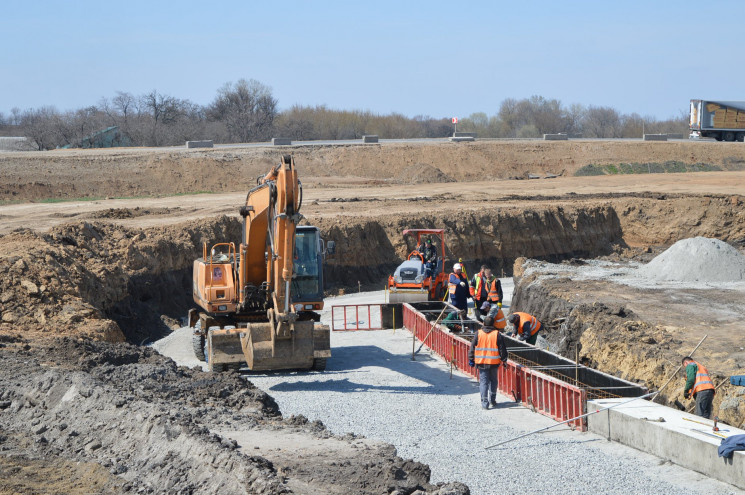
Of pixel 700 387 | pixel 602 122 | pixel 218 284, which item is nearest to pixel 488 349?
pixel 700 387

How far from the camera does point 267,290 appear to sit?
51.4ft

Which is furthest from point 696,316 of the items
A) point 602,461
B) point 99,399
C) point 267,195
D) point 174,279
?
point 174,279

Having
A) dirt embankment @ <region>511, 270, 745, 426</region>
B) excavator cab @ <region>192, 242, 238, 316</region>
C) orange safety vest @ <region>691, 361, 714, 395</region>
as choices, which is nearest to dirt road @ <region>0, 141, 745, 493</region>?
dirt embankment @ <region>511, 270, 745, 426</region>

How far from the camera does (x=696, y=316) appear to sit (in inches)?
728

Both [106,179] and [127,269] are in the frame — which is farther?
[106,179]

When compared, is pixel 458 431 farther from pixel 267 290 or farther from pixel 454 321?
pixel 454 321

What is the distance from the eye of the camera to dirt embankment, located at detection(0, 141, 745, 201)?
4241cm

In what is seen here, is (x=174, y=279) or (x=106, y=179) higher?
(x=106, y=179)

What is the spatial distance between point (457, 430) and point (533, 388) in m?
1.75

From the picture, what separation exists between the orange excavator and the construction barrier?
423cm

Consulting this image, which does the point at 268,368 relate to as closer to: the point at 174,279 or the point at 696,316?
the point at 696,316

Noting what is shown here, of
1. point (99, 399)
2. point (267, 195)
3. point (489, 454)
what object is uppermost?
point (267, 195)

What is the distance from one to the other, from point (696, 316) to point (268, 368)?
9989 mm

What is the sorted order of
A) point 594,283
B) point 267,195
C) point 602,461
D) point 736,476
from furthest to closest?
point 594,283
point 267,195
point 602,461
point 736,476
